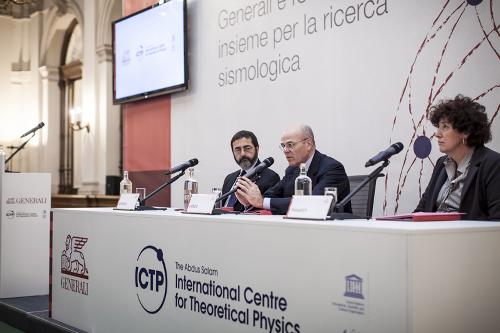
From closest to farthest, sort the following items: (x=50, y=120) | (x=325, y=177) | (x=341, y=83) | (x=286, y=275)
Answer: (x=286, y=275) → (x=325, y=177) → (x=341, y=83) → (x=50, y=120)

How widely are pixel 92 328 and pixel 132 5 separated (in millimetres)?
3991

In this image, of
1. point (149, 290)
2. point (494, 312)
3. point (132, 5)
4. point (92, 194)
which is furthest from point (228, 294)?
point (92, 194)

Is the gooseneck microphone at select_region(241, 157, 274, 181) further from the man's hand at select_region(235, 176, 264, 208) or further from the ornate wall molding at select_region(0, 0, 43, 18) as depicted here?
the ornate wall molding at select_region(0, 0, 43, 18)

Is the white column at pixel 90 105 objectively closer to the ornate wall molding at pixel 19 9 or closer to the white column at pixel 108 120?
the white column at pixel 108 120

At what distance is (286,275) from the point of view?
2.02 m

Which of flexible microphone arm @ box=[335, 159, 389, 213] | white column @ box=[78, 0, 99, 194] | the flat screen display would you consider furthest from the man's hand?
white column @ box=[78, 0, 99, 194]

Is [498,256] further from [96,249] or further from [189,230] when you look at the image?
[96,249]

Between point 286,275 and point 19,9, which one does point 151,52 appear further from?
point 19,9

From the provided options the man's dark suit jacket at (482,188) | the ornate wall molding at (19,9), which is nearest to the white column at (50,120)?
the ornate wall molding at (19,9)

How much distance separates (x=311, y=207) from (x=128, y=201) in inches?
54.4

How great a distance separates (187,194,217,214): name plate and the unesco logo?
23 centimetres

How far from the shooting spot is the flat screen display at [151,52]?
527cm

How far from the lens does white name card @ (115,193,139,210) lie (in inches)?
122

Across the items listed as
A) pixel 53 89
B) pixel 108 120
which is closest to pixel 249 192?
pixel 108 120
